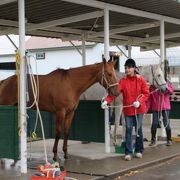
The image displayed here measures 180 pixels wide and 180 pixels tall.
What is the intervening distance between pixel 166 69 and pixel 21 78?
543cm

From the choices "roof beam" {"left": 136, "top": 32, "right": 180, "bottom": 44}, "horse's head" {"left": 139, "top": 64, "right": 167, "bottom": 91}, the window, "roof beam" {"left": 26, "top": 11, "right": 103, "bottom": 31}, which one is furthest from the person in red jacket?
the window

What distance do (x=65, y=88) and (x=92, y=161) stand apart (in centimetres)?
162

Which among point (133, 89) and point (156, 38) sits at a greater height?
point (156, 38)

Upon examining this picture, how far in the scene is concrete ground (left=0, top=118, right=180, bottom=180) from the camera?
27.2 ft

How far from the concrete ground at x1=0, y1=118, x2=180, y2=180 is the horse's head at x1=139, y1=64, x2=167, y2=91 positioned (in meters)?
1.61

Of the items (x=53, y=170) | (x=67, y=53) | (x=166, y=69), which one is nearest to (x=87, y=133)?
(x=166, y=69)

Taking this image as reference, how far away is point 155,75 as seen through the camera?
1117 cm

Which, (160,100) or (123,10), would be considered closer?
(123,10)

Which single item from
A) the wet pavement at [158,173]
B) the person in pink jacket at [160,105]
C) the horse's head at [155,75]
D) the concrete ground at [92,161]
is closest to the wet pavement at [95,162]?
the concrete ground at [92,161]

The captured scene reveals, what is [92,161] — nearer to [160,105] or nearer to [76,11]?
[160,105]

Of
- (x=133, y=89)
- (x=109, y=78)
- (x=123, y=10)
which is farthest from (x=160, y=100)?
(x=109, y=78)

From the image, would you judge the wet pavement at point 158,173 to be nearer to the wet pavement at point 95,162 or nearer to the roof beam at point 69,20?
the wet pavement at point 95,162

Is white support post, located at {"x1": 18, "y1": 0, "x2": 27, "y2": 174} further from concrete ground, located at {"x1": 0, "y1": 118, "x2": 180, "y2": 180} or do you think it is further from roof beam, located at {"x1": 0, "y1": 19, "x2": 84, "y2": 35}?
roof beam, located at {"x1": 0, "y1": 19, "x2": 84, "y2": 35}

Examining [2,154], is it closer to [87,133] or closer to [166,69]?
[87,133]
